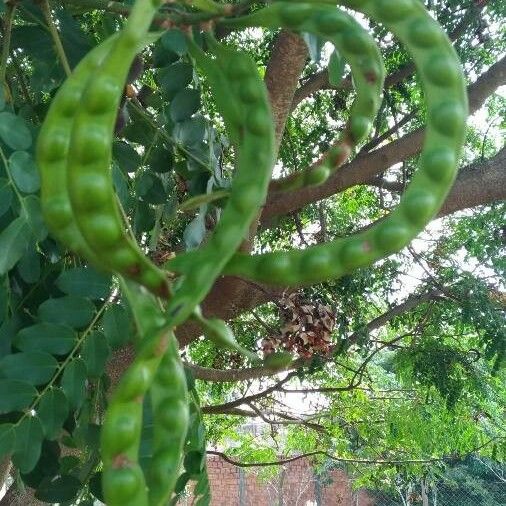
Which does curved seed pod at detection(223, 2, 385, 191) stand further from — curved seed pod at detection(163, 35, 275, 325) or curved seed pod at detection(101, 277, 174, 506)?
curved seed pod at detection(101, 277, 174, 506)

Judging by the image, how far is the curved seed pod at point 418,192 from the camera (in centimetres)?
37

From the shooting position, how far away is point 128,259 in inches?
13.9

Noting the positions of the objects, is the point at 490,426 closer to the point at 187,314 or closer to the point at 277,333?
the point at 277,333

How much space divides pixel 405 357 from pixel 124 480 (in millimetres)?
2828

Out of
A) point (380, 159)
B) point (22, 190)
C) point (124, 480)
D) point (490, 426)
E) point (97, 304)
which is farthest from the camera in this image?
point (490, 426)

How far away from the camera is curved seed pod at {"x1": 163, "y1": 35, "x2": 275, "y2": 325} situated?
0.34 metres

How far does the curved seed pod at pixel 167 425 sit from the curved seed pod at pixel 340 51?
149 millimetres

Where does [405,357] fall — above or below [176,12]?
above

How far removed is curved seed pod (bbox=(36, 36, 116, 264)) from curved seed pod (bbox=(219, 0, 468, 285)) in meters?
0.09

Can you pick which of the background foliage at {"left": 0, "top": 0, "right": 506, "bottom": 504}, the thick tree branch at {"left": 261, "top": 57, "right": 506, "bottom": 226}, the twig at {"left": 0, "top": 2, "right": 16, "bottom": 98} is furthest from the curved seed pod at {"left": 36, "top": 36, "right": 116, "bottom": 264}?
the thick tree branch at {"left": 261, "top": 57, "right": 506, "bottom": 226}

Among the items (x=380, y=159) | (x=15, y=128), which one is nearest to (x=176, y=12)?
(x=15, y=128)

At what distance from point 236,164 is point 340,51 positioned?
0.32 ft

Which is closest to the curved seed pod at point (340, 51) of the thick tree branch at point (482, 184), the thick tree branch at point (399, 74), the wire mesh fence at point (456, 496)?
the thick tree branch at point (482, 184)

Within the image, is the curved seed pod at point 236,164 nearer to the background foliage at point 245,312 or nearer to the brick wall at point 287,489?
the background foliage at point 245,312
